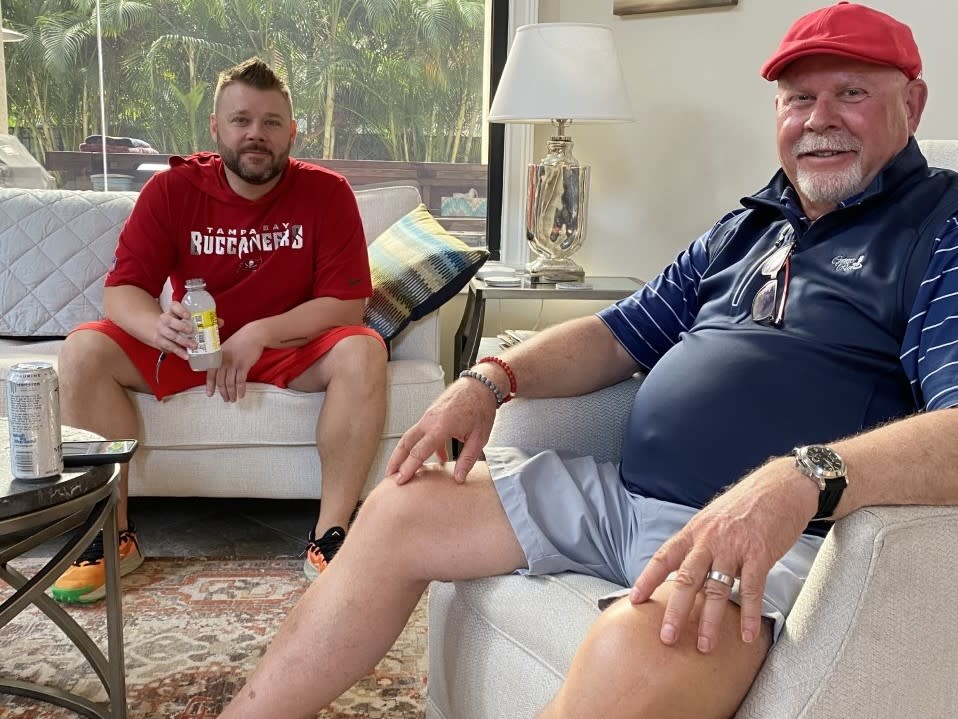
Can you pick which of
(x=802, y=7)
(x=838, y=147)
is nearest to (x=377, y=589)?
(x=838, y=147)

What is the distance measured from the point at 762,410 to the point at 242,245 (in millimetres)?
1606

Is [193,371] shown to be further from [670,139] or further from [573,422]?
[670,139]

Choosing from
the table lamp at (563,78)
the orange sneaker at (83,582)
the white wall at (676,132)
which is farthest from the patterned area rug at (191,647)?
the white wall at (676,132)

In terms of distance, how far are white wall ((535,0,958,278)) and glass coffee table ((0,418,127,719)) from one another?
2.18 metres

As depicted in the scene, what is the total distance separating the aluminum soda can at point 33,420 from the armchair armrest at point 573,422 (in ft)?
2.19

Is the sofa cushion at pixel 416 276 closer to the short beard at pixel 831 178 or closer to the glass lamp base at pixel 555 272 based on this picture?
the glass lamp base at pixel 555 272

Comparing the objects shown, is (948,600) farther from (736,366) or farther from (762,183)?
(762,183)

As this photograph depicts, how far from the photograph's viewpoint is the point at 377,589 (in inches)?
53.1

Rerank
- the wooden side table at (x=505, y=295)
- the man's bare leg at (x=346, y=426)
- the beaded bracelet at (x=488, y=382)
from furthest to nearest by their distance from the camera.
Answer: the wooden side table at (x=505, y=295)
the man's bare leg at (x=346, y=426)
the beaded bracelet at (x=488, y=382)

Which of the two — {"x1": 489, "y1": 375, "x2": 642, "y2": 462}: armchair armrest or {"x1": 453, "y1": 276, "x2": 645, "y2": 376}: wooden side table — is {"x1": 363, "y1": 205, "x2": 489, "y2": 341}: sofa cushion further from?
{"x1": 489, "y1": 375, "x2": 642, "y2": 462}: armchair armrest

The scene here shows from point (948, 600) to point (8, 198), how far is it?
8.85 feet

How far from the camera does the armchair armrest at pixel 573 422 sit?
1.63 meters

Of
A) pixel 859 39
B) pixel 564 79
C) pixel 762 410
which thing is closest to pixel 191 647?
pixel 762 410

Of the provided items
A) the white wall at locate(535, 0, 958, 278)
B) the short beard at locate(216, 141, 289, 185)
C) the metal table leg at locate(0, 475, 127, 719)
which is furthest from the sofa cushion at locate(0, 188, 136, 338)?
the white wall at locate(535, 0, 958, 278)
